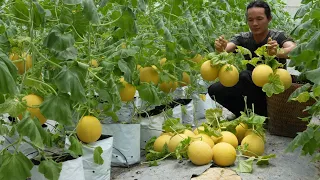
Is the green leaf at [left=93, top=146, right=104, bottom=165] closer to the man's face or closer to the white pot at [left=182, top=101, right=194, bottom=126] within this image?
the white pot at [left=182, top=101, right=194, bottom=126]

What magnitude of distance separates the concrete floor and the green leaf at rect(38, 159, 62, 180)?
0.99 m

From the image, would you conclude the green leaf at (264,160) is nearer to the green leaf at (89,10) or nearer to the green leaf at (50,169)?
the green leaf at (50,169)

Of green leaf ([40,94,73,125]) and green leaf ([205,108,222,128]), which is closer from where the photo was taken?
green leaf ([40,94,73,125])

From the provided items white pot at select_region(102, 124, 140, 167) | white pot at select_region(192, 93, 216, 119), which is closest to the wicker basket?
white pot at select_region(192, 93, 216, 119)

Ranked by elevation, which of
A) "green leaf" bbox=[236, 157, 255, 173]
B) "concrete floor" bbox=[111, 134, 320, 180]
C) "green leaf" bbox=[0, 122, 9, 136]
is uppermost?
"green leaf" bbox=[0, 122, 9, 136]

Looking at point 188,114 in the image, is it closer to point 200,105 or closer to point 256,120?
point 200,105

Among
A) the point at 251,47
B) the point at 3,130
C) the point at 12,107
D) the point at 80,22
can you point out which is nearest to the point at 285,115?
the point at 251,47

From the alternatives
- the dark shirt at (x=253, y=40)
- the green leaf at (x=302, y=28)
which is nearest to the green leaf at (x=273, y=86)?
the green leaf at (x=302, y=28)

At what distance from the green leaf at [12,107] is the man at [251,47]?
2.22m

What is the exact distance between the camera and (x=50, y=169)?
2543 millimetres

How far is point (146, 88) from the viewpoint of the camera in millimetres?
3396

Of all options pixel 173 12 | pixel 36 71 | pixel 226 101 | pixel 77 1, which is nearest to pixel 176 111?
pixel 226 101

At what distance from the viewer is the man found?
432 centimetres

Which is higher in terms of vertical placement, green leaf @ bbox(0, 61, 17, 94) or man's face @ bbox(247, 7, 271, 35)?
man's face @ bbox(247, 7, 271, 35)
